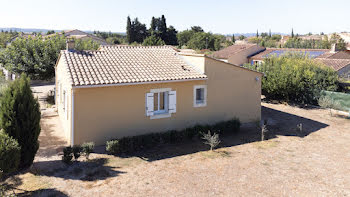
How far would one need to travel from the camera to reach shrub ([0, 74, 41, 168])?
32.7ft

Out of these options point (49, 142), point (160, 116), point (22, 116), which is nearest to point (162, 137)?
point (160, 116)

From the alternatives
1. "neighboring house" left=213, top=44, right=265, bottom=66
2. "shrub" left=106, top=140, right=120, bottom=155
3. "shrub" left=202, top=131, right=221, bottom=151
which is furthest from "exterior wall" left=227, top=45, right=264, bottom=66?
"shrub" left=106, top=140, right=120, bottom=155

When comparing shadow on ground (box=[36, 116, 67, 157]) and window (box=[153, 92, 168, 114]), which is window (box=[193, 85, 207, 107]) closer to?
window (box=[153, 92, 168, 114])

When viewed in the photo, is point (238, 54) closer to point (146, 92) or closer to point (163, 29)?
point (146, 92)

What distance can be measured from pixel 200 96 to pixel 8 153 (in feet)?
31.8

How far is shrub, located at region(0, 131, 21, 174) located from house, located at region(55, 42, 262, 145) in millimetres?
2957

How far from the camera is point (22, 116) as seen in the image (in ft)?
33.3

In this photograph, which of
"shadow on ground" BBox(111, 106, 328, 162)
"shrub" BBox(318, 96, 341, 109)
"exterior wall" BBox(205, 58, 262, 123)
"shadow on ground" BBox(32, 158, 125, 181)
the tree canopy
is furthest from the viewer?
"shrub" BBox(318, 96, 341, 109)

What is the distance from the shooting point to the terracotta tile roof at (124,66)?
1281cm

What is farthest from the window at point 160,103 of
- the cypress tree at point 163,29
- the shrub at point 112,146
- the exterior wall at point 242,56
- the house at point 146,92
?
the cypress tree at point 163,29

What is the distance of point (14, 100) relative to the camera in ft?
32.7

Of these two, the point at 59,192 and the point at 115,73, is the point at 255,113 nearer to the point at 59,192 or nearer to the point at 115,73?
the point at 115,73

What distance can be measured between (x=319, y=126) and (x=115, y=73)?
12.9 metres

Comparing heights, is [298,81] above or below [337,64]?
below
